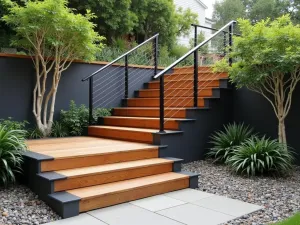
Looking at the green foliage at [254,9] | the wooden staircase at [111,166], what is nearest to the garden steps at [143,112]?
the wooden staircase at [111,166]

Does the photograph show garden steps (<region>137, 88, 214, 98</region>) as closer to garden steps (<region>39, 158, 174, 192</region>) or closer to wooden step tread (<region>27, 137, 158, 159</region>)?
wooden step tread (<region>27, 137, 158, 159</region>)

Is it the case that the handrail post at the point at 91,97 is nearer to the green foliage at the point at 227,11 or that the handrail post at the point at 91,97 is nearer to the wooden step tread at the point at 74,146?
the wooden step tread at the point at 74,146

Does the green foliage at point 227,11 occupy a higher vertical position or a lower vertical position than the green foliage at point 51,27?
higher

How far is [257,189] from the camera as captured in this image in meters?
4.00

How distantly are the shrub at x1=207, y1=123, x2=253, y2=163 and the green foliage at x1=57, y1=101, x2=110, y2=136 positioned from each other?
2303 millimetres

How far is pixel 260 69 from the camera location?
4781mm

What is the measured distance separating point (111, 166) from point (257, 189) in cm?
179

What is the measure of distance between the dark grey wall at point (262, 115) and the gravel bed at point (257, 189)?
1.98ft

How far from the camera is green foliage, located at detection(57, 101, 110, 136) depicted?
596cm

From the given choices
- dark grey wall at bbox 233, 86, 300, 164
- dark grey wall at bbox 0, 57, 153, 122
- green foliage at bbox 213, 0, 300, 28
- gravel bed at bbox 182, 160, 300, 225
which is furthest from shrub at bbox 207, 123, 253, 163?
green foliage at bbox 213, 0, 300, 28

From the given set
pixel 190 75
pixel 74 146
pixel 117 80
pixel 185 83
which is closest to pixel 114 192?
pixel 74 146

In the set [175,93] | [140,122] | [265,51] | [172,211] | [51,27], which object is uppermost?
[51,27]

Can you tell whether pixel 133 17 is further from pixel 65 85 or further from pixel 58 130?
pixel 58 130

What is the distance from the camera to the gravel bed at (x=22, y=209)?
115 inches
